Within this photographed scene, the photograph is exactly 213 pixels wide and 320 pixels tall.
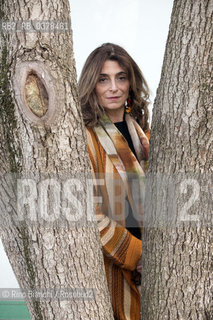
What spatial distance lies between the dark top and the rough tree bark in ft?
2.28

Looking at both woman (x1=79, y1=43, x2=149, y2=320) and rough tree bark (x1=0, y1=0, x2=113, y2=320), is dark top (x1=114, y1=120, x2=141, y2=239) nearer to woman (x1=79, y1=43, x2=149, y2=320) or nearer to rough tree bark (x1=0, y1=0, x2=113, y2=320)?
woman (x1=79, y1=43, x2=149, y2=320)

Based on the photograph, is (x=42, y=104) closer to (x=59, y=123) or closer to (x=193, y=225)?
(x=59, y=123)

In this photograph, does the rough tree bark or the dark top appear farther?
the dark top

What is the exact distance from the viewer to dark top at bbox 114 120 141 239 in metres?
1.98

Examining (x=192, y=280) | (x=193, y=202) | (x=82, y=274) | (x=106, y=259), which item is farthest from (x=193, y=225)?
(x=106, y=259)

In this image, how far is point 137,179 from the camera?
77.3 inches

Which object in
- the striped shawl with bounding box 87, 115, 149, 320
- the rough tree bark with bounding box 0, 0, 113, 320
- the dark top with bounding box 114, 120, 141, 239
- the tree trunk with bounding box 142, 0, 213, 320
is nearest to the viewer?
the rough tree bark with bounding box 0, 0, 113, 320

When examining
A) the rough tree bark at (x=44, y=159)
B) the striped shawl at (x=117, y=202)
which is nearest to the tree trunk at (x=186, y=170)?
the rough tree bark at (x=44, y=159)

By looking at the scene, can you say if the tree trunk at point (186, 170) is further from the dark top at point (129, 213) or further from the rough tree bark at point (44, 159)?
the dark top at point (129, 213)

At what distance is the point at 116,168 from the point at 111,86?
0.42m

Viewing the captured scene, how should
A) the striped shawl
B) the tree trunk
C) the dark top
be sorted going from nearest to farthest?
1. the tree trunk
2. the striped shawl
3. the dark top

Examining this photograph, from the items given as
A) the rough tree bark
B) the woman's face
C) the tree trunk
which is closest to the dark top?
the woman's face

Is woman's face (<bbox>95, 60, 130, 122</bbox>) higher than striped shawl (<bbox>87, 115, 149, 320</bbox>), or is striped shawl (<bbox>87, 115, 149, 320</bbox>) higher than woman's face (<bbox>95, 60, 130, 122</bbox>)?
woman's face (<bbox>95, 60, 130, 122</bbox>)

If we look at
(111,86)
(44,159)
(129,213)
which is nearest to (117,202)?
(129,213)
